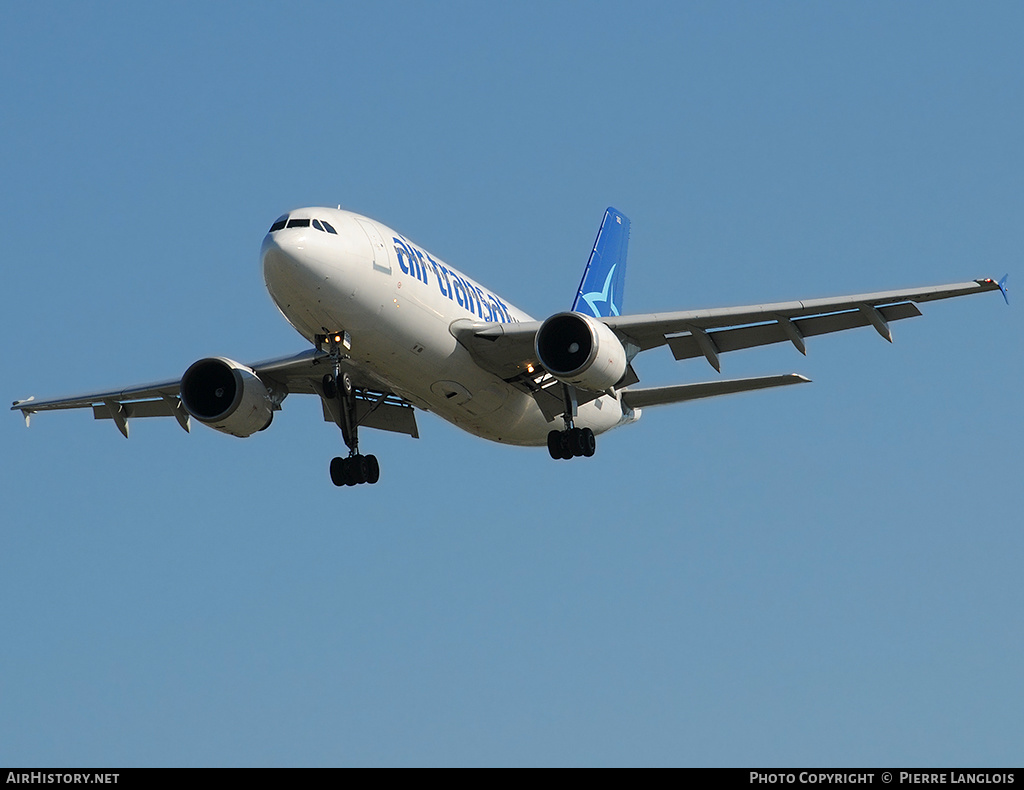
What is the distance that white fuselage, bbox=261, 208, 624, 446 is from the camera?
961 inches

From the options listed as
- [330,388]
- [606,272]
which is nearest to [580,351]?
[330,388]

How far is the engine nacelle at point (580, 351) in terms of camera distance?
86.4 ft

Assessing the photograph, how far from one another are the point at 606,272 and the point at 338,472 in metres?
11.4

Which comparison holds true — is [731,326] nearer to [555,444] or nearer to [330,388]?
[555,444]

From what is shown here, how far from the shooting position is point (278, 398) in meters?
30.2

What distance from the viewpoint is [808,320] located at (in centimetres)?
2798

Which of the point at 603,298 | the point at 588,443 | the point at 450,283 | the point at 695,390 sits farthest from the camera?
the point at 603,298

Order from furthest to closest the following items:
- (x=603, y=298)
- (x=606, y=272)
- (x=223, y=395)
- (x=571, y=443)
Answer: (x=606, y=272) < (x=603, y=298) < (x=571, y=443) < (x=223, y=395)

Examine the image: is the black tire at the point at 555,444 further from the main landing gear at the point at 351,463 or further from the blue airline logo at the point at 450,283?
the main landing gear at the point at 351,463

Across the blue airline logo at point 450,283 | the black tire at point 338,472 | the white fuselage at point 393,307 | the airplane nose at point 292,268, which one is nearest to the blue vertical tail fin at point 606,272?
the blue airline logo at point 450,283
